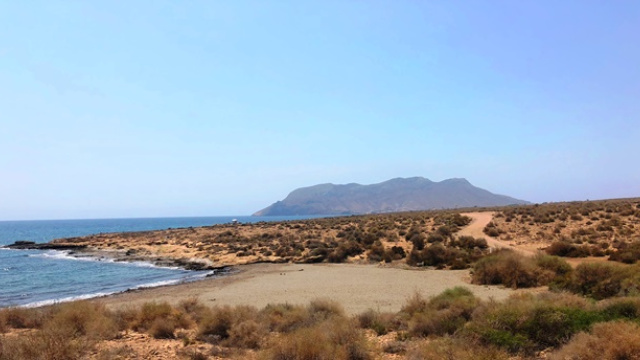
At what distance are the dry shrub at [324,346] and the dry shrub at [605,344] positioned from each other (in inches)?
154

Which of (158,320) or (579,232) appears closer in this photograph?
(158,320)

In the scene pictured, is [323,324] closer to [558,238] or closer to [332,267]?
[332,267]

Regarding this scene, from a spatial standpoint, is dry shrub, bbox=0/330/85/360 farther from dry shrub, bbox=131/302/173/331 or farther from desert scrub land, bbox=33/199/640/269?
desert scrub land, bbox=33/199/640/269

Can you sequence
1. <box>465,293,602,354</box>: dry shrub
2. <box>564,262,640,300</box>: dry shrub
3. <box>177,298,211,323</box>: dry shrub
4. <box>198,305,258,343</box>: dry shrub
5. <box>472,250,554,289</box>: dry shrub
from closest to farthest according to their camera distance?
<box>465,293,602,354</box>: dry shrub, <box>198,305,258,343</box>: dry shrub, <box>177,298,211,323</box>: dry shrub, <box>564,262,640,300</box>: dry shrub, <box>472,250,554,289</box>: dry shrub

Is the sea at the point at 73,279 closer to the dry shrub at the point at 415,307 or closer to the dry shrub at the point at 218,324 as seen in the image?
the dry shrub at the point at 218,324

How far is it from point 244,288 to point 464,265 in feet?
44.8

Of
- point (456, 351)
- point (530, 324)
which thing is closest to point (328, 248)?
point (530, 324)

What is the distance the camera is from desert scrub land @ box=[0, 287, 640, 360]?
8773 mm

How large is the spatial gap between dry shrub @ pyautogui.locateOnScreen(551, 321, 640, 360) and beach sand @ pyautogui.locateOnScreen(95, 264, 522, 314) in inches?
317

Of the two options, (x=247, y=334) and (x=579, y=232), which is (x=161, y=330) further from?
(x=579, y=232)

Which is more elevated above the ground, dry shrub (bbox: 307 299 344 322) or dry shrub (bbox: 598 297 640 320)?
dry shrub (bbox: 598 297 640 320)

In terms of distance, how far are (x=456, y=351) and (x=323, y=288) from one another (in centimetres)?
1417

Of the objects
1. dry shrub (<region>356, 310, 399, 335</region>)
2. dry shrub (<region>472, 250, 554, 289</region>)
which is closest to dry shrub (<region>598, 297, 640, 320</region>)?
dry shrub (<region>356, 310, 399, 335</region>)

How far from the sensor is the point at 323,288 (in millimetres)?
22172
